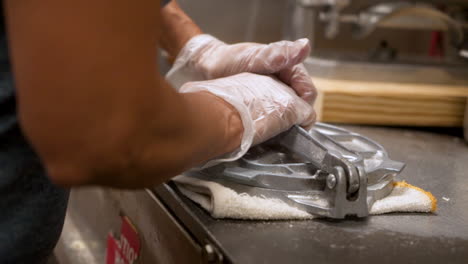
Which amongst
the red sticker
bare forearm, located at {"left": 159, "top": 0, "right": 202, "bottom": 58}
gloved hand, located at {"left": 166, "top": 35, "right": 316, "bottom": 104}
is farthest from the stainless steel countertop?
bare forearm, located at {"left": 159, "top": 0, "right": 202, "bottom": 58}

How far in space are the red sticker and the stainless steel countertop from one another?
0.12 metres

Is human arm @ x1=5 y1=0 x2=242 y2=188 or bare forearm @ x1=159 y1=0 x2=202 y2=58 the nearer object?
human arm @ x1=5 y1=0 x2=242 y2=188

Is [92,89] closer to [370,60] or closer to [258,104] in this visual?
[258,104]

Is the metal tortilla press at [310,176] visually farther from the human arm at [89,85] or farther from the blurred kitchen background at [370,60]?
the blurred kitchen background at [370,60]

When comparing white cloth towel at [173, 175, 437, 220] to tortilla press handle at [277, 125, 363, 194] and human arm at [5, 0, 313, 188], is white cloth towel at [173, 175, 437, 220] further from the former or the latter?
human arm at [5, 0, 313, 188]

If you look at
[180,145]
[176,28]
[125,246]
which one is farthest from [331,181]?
[176,28]

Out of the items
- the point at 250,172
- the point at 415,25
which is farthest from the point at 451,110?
the point at 250,172

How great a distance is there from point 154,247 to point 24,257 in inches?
7.7

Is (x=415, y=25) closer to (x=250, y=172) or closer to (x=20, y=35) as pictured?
(x=250, y=172)

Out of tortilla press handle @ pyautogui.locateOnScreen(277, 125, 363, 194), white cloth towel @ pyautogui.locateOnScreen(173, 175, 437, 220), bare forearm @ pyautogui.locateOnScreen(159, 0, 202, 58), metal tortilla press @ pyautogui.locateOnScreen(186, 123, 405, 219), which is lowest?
white cloth towel @ pyautogui.locateOnScreen(173, 175, 437, 220)

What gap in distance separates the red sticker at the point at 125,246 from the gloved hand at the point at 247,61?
28 centimetres

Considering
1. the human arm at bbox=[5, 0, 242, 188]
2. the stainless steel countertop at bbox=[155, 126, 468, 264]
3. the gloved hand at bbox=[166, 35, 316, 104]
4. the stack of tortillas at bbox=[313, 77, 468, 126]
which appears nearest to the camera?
the human arm at bbox=[5, 0, 242, 188]

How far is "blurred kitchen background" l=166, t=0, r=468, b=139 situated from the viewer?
1.15 m

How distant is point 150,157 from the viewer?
0.45 meters
